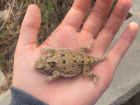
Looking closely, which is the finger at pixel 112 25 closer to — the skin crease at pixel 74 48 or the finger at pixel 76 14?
the skin crease at pixel 74 48

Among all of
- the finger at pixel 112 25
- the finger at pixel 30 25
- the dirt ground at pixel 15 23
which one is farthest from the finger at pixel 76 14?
the dirt ground at pixel 15 23

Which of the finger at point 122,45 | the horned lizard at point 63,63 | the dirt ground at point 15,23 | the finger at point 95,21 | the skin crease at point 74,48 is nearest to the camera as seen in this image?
the skin crease at point 74,48

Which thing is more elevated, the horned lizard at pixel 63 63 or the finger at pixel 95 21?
the finger at pixel 95 21

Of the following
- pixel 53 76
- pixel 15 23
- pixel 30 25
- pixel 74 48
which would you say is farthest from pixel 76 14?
pixel 15 23

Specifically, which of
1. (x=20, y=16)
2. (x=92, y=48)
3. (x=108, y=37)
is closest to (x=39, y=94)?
(x=92, y=48)

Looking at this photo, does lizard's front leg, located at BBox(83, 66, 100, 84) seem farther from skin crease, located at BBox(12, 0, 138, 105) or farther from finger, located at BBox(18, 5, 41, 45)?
finger, located at BBox(18, 5, 41, 45)

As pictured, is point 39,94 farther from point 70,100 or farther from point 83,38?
point 83,38

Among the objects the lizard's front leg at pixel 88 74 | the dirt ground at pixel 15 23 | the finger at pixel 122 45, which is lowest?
the dirt ground at pixel 15 23
